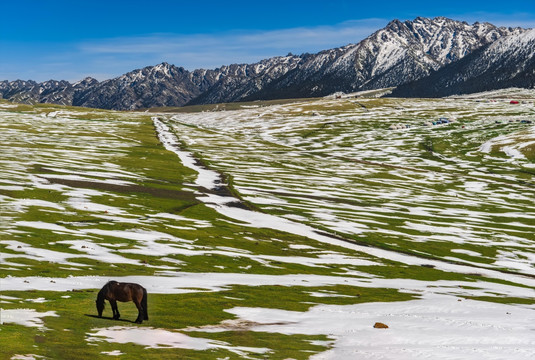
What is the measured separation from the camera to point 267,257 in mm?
57906

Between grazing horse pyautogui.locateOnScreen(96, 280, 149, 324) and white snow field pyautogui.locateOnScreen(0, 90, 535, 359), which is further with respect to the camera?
white snow field pyautogui.locateOnScreen(0, 90, 535, 359)

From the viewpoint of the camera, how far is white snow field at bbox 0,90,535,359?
27672 mm

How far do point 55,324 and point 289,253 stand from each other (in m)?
38.6

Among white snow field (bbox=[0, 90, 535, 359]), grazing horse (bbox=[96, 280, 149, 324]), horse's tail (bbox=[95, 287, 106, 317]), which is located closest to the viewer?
grazing horse (bbox=[96, 280, 149, 324])

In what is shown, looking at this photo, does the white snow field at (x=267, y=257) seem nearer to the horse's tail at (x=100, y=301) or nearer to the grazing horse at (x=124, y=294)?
the horse's tail at (x=100, y=301)

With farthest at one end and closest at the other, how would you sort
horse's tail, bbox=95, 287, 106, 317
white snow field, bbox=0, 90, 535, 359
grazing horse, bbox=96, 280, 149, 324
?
white snow field, bbox=0, 90, 535, 359 → horse's tail, bbox=95, 287, 106, 317 → grazing horse, bbox=96, 280, 149, 324

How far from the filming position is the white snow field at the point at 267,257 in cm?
2767

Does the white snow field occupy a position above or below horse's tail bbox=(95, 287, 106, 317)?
below

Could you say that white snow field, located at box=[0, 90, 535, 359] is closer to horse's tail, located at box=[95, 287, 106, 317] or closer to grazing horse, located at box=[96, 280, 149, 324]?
horse's tail, located at box=[95, 287, 106, 317]

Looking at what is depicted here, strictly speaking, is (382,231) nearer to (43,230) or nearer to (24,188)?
(43,230)

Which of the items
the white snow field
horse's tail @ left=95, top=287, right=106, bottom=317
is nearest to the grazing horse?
horse's tail @ left=95, top=287, right=106, bottom=317

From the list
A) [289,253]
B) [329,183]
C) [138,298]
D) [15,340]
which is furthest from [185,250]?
[329,183]

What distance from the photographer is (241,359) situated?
23266 millimetres

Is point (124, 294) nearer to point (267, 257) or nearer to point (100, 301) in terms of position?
point (100, 301)
